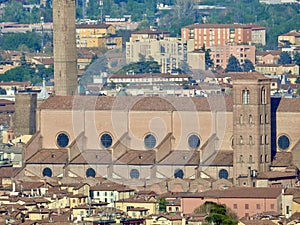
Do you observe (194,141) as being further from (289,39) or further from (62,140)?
(289,39)

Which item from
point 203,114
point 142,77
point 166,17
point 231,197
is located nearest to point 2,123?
point 142,77

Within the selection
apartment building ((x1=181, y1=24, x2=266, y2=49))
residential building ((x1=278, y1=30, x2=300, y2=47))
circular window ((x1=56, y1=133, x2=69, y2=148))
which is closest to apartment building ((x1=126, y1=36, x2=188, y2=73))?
apartment building ((x1=181, y1=24, x2=266, y2=49))

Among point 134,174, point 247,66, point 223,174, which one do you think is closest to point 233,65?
point 247,66

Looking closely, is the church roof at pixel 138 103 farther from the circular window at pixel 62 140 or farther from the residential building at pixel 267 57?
the residential building at pixel 267 57

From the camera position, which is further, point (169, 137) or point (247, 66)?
point (247, 66)

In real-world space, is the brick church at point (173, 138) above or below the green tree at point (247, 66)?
above

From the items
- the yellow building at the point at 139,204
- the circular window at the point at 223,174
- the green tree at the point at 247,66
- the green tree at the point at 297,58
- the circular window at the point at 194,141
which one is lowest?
the green tree at the point at 297,58

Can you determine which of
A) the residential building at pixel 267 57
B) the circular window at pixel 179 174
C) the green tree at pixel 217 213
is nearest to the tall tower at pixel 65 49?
the circular window at pixel 179 174
